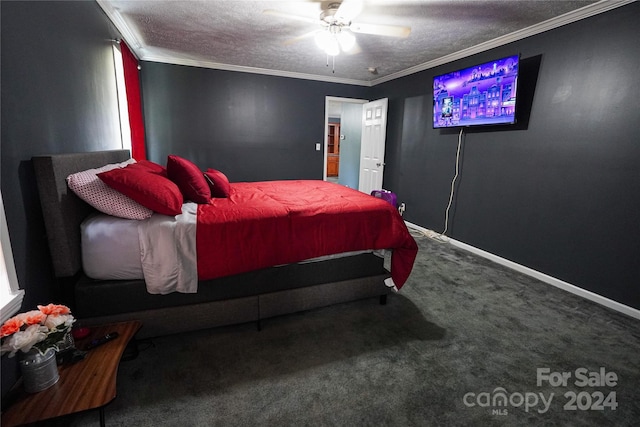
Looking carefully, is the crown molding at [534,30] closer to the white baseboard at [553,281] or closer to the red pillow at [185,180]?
the white baseboard at [553,281]

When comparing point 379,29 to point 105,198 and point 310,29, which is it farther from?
point 105,198

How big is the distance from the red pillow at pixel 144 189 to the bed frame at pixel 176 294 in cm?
21

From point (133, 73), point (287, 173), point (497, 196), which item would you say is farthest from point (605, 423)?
point (133, 73)

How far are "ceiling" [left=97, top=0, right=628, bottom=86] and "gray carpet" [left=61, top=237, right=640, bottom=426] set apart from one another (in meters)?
2.38

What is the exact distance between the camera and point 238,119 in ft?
15.3

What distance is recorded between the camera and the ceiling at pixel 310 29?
7.89 feet

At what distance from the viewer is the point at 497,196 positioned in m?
3.22

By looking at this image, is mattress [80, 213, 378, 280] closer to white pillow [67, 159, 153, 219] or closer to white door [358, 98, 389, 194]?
white pillow [67, 159, 153, 219]

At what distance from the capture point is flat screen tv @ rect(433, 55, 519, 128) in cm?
278

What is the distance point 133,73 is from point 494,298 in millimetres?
4512

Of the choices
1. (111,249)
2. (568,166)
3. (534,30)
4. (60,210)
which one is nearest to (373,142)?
(534,30)

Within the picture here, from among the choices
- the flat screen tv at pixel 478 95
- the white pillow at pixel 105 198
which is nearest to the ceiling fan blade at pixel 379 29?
the flat screen tv at pixel 478 95

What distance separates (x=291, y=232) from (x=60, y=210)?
119cm

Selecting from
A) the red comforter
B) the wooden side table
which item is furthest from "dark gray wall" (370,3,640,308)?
the wooden side table
